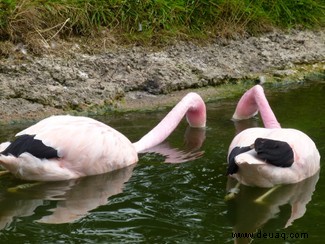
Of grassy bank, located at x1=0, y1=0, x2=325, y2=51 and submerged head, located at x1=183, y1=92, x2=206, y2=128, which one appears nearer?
submerged head, located at x1=183, y1=92, x2=206, y2=128

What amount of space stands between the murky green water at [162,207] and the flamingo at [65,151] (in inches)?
3.4

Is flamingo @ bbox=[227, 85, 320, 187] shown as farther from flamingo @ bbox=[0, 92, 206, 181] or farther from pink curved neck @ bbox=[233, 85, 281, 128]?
pink curved neck @ bbox=[233, 85, 281, 128]

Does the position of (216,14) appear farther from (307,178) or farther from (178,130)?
(307,178)

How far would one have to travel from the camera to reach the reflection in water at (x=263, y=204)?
4.55 m

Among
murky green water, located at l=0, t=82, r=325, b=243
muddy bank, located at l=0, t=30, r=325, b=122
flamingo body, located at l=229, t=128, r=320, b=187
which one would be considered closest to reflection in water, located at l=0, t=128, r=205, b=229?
murky green water, located at l=0, t=82, r=325, b=243

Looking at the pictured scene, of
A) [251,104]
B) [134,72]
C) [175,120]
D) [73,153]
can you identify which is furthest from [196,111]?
[73,153]

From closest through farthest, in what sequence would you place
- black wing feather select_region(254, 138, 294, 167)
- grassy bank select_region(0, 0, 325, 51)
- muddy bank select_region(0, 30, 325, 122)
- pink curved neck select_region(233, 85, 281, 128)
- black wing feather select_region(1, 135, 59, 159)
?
black wing feather select_region(254, 138, 294, 167) < black wing feather select_region(1, 135, 59, 159) < pink curved neck select_region(233, 85, 281, 128) < muddy bank select_region(0, 30, 325, 122) < grassy bank select_region(0, 0, 325, 51)

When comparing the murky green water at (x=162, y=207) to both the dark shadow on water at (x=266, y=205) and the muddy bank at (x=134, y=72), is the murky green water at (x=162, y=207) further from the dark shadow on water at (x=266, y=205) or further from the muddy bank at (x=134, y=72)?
the muddy bank at (x=134, y=72)

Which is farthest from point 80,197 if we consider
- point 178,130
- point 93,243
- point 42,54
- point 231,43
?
point 231,43

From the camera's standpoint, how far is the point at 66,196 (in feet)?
16.5

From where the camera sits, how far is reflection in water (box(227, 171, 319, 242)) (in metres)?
4.55

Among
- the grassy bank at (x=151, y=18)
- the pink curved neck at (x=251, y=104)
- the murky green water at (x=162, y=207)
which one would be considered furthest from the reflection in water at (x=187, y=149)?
the grassy bank at (x=151, y=18)

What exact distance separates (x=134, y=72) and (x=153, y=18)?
0.83 m

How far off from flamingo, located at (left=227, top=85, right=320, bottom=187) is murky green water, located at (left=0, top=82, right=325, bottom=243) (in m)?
0.09
